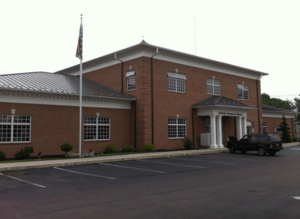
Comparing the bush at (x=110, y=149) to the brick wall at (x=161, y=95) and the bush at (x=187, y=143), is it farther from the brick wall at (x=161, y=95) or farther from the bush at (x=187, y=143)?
the bush at (x=187, y=143)

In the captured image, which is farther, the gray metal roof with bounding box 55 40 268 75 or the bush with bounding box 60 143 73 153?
the gray metal roof with bounding box 55 40 268 75

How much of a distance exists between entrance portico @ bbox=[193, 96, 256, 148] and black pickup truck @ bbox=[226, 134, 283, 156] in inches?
108

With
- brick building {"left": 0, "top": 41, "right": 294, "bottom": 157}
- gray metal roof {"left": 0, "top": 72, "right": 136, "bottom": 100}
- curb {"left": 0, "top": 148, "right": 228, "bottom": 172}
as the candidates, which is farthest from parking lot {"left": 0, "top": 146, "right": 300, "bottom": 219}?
gray metal roof {"left": 0, "top": 72, "right": 136, "bottom": 100}

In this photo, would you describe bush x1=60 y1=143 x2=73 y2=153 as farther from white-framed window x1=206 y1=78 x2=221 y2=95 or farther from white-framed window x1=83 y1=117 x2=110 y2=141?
white-framed window x1=206 y1=78 x2=221 y2=95

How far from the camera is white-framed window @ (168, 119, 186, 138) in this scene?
25.8 metres

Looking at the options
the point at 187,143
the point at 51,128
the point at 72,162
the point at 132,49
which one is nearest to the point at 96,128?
the point at 51,128

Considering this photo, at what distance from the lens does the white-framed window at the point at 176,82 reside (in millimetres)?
26156

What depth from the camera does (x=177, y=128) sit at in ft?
86.3

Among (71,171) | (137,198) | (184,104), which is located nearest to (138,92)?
(184,104)

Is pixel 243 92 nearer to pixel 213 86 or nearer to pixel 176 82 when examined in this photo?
pixel 213 86

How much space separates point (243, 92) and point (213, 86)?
5940 millimetres

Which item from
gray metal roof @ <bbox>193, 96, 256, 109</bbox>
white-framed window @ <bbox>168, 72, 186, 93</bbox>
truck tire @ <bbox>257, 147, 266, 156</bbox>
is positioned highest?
white-framed window @ <bbox>168, 72, 186, 93</bbox>

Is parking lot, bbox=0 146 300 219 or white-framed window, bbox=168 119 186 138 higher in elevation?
white-framed window, bbox=168 119 186 138

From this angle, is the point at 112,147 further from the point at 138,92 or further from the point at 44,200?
the point at 44,200
